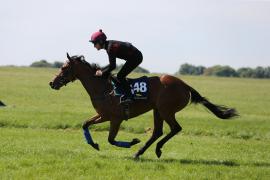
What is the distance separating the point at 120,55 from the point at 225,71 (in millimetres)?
157592

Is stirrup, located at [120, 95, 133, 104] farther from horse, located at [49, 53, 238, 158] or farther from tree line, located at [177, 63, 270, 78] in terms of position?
tree line, located at [177, 63, 270, 78]

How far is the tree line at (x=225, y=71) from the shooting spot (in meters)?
153

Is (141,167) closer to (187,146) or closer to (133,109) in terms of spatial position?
(133,109)

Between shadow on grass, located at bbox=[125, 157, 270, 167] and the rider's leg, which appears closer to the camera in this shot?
shadow on grass, located at bbox=[125, 157, 270, 167]

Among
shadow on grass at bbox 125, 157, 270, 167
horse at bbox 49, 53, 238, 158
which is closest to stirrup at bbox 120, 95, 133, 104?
horse at bbox 49, 53, 238, 158

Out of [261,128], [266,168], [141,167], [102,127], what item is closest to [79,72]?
[141,167]

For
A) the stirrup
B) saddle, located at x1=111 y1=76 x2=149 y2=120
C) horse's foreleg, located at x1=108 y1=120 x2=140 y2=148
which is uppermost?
saddle, located at x1=111 y1=76 x2=149 y2=120

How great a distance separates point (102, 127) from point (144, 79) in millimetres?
9531

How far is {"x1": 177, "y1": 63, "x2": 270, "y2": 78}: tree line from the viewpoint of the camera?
15300 cm

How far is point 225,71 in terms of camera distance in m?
168

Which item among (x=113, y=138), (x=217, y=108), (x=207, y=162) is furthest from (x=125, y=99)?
(x=217, y=108)

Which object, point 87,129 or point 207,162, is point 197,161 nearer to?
point 207,162

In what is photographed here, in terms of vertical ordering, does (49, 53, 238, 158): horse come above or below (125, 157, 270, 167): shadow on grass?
above

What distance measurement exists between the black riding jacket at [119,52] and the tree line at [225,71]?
140 meters
